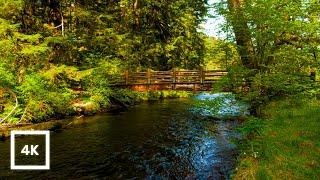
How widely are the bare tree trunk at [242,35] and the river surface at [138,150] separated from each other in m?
3.86

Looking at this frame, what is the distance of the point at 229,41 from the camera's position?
1662 centimetres

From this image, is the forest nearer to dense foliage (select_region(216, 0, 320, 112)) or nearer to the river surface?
dense foliage (select_region(216, 0, 320, 112))

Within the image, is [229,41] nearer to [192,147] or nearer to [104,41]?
[192,147]

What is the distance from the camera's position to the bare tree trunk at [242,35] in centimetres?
1562

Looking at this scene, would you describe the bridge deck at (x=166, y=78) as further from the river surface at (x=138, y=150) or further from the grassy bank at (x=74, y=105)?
the river surface at (x=138, y=150)

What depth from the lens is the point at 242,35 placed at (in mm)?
16125

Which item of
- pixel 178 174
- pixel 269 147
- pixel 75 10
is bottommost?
pixel 178 174

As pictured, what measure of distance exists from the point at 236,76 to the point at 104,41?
59.0 ft

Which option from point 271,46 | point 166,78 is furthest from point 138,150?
point 166,78

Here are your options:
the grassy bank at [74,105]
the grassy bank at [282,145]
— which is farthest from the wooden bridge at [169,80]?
the grassy bank at [282,145]

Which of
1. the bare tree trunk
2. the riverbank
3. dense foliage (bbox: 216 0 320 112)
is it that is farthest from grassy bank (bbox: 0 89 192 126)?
the bare tree trunk

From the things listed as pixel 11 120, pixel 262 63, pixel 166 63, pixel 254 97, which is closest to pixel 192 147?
pixel 254 97

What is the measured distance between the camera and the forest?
42.4 feet

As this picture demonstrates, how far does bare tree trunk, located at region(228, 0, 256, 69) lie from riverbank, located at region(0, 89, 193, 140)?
11.4m
